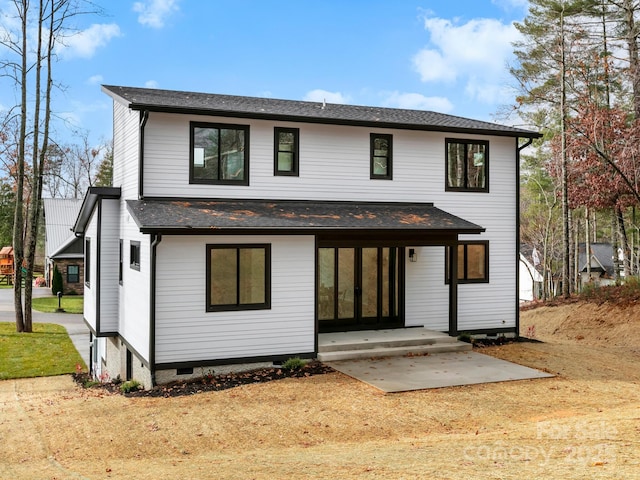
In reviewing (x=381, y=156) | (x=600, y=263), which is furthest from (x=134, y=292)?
(x=600, y=263)

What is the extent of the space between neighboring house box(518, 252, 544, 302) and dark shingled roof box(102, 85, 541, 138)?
27776mm

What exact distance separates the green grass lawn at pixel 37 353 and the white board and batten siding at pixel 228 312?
7.83 m

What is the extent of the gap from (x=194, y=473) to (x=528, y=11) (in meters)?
29.6

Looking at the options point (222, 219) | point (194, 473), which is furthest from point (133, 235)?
point (194, 473)

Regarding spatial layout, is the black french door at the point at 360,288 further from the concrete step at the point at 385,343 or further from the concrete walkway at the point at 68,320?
the concrete walkway at the point at 68,320

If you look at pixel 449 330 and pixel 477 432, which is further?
pixel 449 330

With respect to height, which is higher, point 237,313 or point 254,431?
point 237,313

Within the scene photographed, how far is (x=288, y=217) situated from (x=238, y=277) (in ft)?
5.64

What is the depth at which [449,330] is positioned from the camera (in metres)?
14.7

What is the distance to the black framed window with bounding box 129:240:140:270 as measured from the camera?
42.5ft

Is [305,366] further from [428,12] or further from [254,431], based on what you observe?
[428,12]

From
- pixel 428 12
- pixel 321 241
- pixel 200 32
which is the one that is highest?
pixel 428 12

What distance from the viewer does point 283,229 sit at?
12.0m

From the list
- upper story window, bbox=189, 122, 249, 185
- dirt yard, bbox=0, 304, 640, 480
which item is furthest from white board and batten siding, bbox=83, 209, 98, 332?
upper story window, bbox=189, 122, 249, 185
